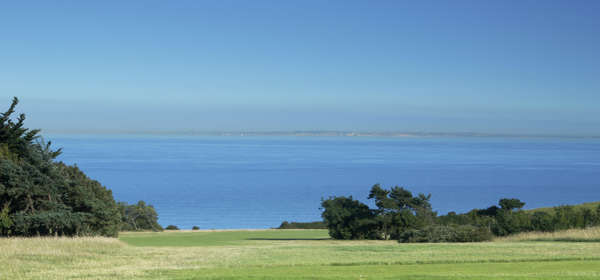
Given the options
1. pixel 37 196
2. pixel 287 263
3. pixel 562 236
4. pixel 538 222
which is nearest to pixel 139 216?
pixel 37 196

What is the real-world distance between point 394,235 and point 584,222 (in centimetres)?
895

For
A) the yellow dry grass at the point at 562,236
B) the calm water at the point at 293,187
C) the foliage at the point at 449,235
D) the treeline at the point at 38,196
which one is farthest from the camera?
the calm water at the point at 293,187

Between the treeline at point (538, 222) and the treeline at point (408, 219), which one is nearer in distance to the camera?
the treeline at point (538, 222)

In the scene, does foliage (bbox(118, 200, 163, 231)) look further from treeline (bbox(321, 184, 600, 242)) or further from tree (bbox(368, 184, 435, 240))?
tree (bbox(368, 184, 435, 240))

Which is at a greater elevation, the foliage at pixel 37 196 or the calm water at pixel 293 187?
the calm water at pixel 293 187

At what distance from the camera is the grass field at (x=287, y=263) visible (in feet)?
41.1

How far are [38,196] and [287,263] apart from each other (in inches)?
501

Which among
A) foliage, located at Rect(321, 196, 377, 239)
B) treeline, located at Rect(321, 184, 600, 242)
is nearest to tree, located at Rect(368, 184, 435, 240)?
treeline, located at Rect(321, 184, 600, 242)

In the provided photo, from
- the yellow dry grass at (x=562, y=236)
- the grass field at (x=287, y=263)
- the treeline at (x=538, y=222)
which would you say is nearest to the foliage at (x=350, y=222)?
the treeline at (x=538, y=222)

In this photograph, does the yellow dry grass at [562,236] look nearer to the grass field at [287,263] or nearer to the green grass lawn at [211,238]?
the grass field at [287,263]

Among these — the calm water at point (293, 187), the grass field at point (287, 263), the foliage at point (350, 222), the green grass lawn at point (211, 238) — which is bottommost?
the grass field at point (287, 263)

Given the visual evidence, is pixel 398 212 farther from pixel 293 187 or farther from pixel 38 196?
pixel 293 187

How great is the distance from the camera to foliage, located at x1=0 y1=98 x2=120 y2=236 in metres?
22.7

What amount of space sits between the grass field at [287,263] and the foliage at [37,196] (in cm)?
243
